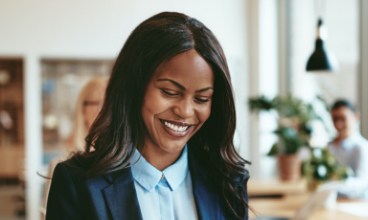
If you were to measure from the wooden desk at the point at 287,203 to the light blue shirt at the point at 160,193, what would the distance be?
4.56ft

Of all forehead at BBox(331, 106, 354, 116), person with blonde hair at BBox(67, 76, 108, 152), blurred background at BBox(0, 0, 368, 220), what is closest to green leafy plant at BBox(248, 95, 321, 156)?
blurred background at BBox(0, 0, 368, 220)

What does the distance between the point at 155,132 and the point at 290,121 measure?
525 cm

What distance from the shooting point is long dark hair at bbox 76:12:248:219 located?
3.84 ft

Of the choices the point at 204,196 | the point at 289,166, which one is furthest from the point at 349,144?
the point at 204,196

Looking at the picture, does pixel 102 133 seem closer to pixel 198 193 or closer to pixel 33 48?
pixel 198 193

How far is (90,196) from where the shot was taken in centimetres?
117

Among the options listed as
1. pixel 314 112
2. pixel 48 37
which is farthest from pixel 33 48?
pixel 314 112

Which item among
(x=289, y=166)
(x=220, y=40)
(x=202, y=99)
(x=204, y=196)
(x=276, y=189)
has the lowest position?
(x=276, y=189)

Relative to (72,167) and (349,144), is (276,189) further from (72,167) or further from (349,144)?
(72,167)

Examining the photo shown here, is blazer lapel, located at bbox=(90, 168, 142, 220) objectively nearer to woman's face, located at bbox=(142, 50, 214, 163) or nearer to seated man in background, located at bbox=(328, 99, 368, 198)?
woman's face, located at bbox=(142, 50, 214, 163)

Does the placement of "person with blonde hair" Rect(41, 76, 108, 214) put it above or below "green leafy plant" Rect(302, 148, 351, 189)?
above

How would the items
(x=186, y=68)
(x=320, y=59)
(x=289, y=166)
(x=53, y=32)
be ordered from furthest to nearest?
(x=53, y=32) → (x=289, y=166) → (x=320, y=59) → (x=186, y=68)

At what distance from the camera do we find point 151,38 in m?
1.17

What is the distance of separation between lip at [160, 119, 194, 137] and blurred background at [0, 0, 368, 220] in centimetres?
495
